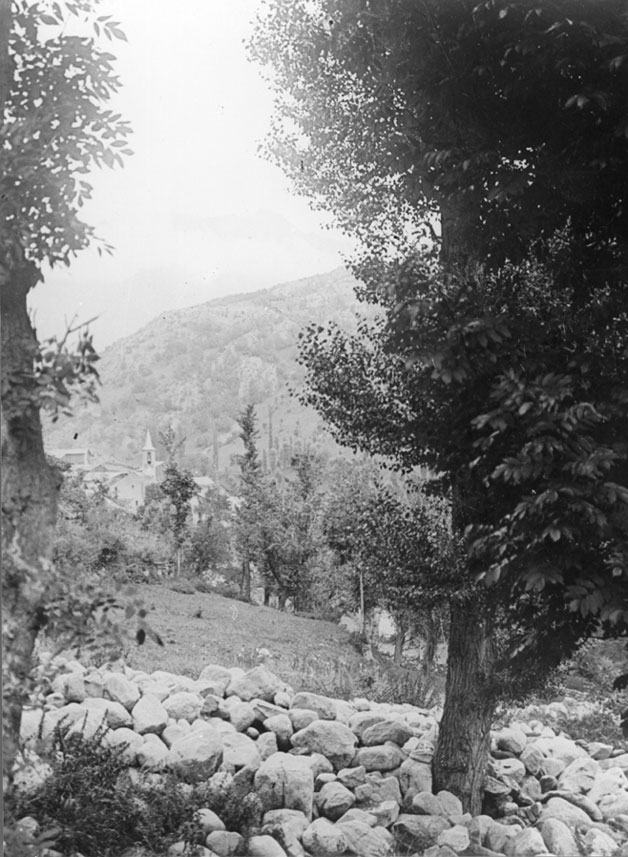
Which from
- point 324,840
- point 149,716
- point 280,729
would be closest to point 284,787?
point 324,840

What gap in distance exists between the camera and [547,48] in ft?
10.6

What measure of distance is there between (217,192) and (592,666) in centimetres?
309

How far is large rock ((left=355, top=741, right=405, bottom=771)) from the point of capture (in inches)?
175

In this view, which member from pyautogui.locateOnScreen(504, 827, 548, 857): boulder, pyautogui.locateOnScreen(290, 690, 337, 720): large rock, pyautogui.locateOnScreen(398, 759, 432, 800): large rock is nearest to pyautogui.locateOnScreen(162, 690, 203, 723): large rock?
pyautogui.locateOnScreen(290, 690, 337, 720): large rock

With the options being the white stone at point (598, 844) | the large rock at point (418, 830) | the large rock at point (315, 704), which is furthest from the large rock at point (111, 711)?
the white stone at point (598, 844)

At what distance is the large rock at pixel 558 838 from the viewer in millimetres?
4027

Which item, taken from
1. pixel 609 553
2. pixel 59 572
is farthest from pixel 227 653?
pixel 609 553

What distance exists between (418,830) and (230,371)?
2463 mm

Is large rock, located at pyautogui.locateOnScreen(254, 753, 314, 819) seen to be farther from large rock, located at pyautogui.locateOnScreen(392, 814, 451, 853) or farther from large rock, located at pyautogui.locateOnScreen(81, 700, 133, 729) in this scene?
large rock, located at pyautogui.locateOnScreen(81, 700, 133, 729)

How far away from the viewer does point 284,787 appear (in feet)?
13.3

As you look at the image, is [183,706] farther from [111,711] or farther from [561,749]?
[561,749]

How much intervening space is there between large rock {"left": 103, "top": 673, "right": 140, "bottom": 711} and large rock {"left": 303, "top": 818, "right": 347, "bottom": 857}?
116cm

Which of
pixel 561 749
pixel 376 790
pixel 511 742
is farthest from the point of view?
pixel 561 749

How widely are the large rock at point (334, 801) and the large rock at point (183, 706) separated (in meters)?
0.83
